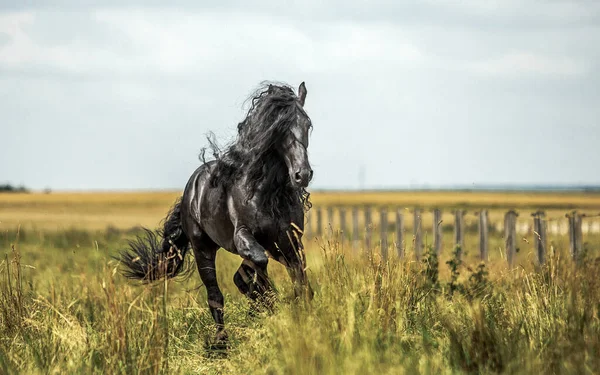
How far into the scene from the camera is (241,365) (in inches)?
269

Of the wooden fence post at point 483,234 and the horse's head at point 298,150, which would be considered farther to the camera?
the wooden fence post at point 483,234

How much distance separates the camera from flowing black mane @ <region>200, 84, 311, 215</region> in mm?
7027

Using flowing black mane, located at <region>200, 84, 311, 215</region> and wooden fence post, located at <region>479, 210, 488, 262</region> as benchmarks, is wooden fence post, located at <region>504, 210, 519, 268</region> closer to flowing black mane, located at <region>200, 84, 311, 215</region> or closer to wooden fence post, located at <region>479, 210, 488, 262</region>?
wooden fence post, located at <region>479, 210, 488, 262</region>

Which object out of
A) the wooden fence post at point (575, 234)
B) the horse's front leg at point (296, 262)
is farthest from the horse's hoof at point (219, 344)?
the wooden fence post at point (575, 234)

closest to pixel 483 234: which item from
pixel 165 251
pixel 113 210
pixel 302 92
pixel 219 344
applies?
pixel 165 251

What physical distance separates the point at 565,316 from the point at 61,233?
862 inches

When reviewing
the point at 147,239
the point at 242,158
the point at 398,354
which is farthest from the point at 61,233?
the point at 398,354

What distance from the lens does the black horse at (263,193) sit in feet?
22.9

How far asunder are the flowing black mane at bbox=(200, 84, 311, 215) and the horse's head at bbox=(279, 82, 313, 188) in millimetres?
24

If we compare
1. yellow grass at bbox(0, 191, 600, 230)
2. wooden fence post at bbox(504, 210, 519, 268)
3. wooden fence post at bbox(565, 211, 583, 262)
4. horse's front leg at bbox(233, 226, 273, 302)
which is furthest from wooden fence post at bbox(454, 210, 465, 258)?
horse's front leg at bbox(233, 226, 273, 302)

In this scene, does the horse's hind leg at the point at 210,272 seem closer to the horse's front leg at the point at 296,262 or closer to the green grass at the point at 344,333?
the green grass at the point at 344,333

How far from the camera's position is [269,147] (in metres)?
7.10

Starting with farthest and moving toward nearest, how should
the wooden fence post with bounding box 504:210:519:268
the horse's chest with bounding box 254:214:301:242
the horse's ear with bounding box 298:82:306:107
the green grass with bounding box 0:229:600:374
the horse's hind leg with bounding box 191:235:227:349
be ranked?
the wooden fence post with bounding box 504:210:519:268 → the horse's hind leg with bounding box 191:235:227:349 → the horse's ear with bounding box 298:82:306:107 → the horse's chest with bounding box 254:214:301:242 → the green grass with bounding box 0:229:600:374

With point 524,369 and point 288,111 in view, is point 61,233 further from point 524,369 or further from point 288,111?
point 524,369
